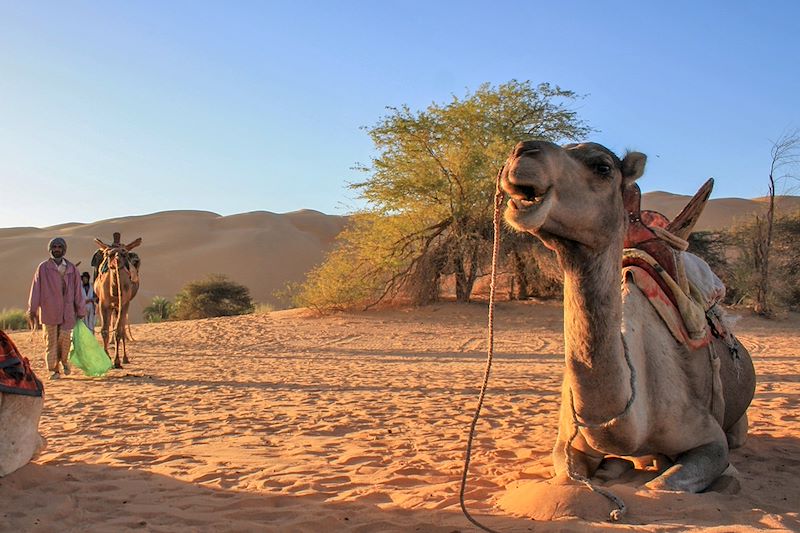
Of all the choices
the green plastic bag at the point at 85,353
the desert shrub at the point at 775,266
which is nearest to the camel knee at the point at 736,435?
the green plastic bag at the point at 85,353

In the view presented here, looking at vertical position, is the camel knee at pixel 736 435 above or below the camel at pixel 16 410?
below

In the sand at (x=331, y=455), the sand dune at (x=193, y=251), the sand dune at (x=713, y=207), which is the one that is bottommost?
the sand at (x=331, y=455)

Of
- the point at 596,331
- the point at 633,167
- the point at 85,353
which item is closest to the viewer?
the point at 596,331

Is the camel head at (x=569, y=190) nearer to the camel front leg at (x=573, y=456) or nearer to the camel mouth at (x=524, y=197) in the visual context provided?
the camel mouth at (x=524, y=197)

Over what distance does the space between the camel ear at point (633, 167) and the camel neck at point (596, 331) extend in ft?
1.09

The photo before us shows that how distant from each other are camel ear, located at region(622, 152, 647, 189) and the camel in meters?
3.69

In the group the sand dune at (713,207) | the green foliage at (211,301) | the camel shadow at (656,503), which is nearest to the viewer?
the camel shadow at (656,503)

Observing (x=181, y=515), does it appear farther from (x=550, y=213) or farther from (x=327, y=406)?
(x=327, y=406)

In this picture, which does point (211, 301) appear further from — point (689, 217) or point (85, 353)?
point (689, 217)

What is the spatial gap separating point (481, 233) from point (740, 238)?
10500 mm

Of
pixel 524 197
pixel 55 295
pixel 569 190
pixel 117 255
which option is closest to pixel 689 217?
pixel 569 190

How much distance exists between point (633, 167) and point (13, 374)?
12.4 ft

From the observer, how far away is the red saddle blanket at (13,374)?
4074 millimetres

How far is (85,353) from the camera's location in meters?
10.0
